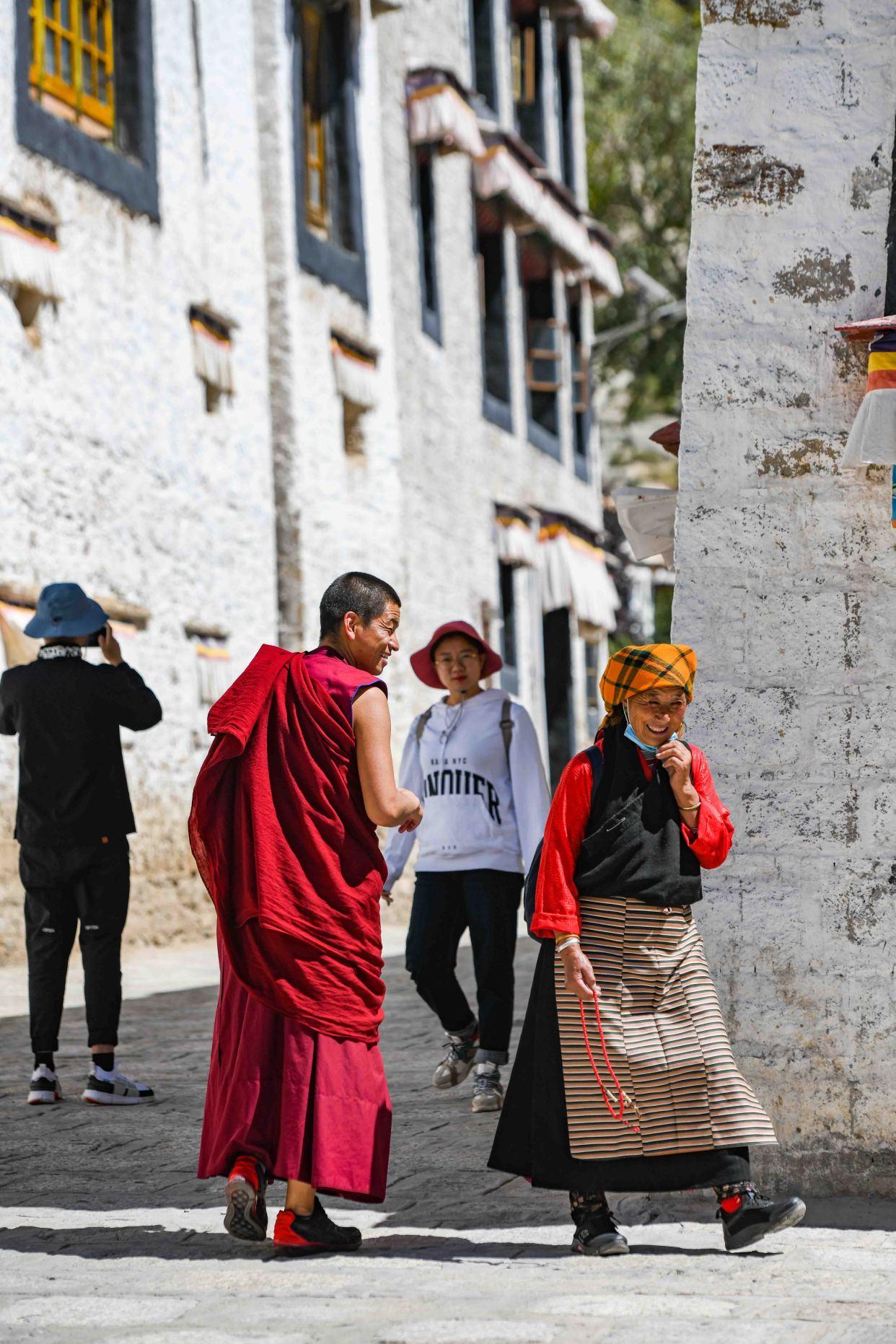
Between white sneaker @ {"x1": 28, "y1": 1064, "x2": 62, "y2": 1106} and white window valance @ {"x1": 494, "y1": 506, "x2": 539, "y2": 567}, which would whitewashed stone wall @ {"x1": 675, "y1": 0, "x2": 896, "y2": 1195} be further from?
white window valance @ {"x1": 494, "y1": 506, "x2": 539, "y2": 567}

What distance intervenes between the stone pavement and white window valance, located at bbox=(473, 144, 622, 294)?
14975mm

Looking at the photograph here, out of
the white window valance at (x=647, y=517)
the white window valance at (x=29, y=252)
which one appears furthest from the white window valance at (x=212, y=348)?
the white window valance at (x=647, y=517)

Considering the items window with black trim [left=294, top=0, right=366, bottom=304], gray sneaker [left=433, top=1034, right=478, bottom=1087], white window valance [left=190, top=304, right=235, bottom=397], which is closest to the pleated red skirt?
gray sneaker [left=433, top=1034, right=478, bottom=1087]

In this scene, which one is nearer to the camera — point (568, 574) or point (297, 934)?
point (297, 934)

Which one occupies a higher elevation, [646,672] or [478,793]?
[646,672]

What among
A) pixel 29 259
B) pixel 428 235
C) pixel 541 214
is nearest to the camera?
pixel 29 259

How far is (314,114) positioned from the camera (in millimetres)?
16672

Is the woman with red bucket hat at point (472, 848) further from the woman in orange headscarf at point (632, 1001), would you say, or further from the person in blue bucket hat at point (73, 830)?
the woman in orange headscarf at point (632, 1001)

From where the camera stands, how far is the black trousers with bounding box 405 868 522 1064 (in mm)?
6777

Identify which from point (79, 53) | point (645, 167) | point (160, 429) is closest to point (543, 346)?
point (160, 429)

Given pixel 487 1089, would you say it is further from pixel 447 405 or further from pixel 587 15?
pixel 587 15

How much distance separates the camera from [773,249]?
5.30 metres

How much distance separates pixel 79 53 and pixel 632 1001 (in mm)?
10322

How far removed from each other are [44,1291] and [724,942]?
190 cm
